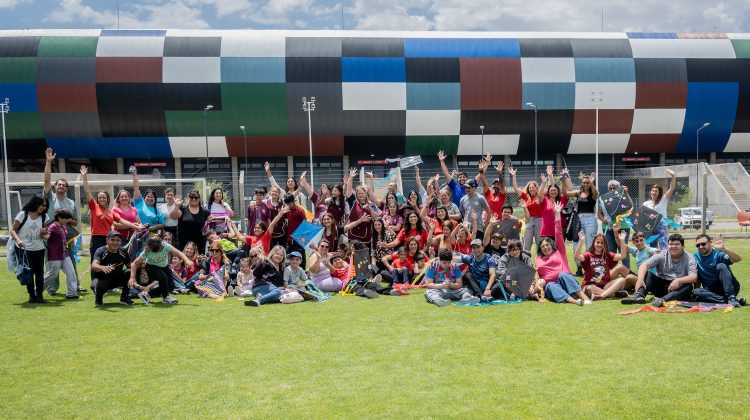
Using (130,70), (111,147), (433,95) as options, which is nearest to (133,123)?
(111,147)

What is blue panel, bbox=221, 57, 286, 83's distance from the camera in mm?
33219

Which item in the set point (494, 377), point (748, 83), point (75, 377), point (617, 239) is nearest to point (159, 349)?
point (75, 377)

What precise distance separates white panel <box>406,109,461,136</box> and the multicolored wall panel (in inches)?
3.3

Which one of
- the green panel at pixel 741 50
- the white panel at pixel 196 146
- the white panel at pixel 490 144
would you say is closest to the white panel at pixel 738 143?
the green panel at pixel 741 50

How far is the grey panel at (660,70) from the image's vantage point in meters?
35.2

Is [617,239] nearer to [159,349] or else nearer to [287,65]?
[159,349]

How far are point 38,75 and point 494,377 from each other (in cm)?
3602

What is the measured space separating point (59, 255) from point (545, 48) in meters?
32.1

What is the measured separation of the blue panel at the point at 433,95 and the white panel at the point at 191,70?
11.6m

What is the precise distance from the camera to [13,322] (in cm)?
751

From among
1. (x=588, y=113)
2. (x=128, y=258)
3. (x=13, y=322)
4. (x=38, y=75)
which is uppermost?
(x=38, y=75)

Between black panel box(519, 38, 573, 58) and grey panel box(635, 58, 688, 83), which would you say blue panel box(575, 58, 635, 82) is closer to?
grey panel box(635, 58, 688, 83)

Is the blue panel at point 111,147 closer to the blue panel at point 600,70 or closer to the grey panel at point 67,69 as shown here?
the grey panel at point 67,69

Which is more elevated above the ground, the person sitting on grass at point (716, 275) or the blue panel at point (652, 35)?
the blue panel at point (652, 35)
